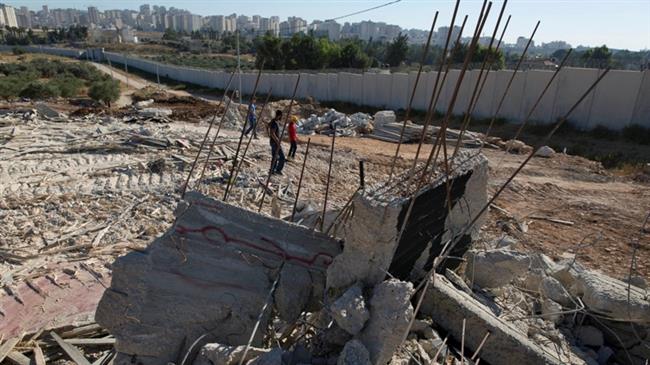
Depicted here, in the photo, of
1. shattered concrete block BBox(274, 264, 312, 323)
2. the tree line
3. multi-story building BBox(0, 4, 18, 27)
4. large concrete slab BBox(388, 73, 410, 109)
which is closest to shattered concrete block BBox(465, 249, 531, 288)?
shattered concrete block BBox(274, 264, 312, 323)

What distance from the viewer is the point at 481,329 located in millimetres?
3562

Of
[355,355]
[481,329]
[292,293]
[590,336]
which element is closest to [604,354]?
[590,336]

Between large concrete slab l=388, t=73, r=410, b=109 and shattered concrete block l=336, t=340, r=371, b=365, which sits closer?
shattered concrete block l=336, t=340, r=371, b=365

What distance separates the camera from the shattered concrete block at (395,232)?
3105mm

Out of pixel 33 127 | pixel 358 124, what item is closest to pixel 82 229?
pixel 33 127

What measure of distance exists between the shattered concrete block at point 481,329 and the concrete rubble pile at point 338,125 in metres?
13.5

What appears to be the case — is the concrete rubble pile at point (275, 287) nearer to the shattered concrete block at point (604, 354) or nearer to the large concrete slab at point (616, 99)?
the shattered concrete block at point (604, 354)

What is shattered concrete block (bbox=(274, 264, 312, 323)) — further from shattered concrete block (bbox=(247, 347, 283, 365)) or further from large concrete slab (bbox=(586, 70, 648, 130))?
large concrete slab (bbox=(586, 70, 648, 130))

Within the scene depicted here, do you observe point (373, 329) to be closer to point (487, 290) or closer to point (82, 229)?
point (487, 290)

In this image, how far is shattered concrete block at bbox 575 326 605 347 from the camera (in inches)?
160

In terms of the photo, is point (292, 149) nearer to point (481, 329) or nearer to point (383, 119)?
point (383, 119)

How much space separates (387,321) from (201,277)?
1.62m

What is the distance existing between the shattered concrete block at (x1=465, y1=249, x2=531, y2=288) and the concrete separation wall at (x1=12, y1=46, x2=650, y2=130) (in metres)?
14.6

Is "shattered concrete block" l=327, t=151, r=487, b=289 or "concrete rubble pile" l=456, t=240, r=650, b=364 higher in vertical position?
"shattered concrete block" l=327, t=151, r=487, b=289
